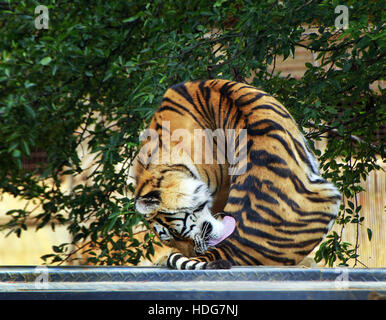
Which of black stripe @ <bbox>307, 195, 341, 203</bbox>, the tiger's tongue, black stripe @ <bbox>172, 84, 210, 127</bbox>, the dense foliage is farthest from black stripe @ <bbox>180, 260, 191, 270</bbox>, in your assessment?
the dense foliage

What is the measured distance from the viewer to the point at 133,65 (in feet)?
8.61

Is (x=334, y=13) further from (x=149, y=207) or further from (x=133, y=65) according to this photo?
(x=149, y=207)

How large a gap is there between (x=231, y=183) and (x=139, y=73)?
5.25 feet

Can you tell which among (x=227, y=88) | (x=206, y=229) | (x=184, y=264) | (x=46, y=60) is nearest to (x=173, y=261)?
(x=184, y=264)

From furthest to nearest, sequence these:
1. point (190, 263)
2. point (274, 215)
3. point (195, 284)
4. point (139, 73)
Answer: point (139, 73), point (274, 215), point (190, 263), point (195, 284)

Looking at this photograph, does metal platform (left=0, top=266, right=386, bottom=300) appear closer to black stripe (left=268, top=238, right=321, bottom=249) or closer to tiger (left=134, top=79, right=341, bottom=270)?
tiger (left=134, top=79, right=341, bottom=270)

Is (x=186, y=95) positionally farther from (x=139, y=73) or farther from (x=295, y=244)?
(x=139, y=73)

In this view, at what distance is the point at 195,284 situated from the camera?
104 cm

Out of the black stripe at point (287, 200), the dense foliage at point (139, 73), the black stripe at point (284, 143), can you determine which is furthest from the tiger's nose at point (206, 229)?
the dense foliage at point (139, 73)

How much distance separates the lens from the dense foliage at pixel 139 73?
258 centimetres

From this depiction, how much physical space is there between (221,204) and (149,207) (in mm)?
318

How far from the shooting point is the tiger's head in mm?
1753

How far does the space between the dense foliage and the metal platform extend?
4.11ft
